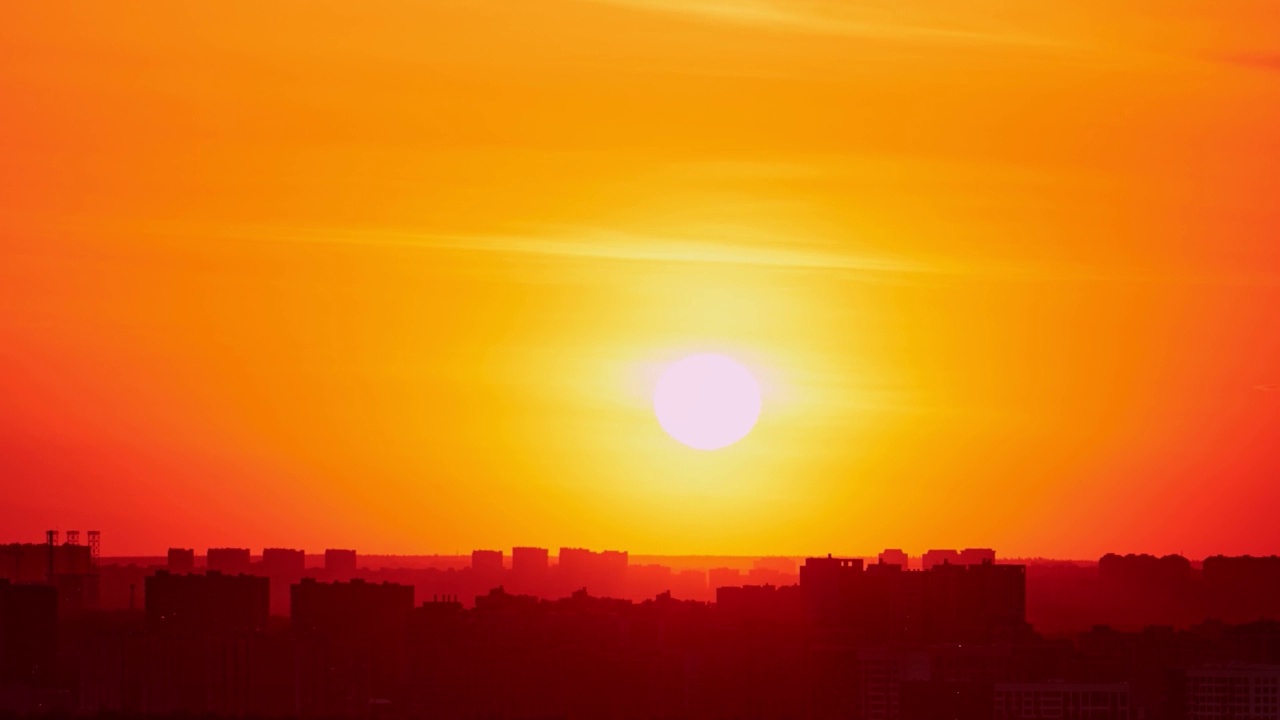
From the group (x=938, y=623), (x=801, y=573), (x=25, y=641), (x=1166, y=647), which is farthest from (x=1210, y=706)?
(x=25, y=641)

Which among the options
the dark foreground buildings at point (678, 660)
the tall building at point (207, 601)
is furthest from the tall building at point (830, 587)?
the tall building at point (207, 601)

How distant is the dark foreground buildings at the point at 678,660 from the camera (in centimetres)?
13175

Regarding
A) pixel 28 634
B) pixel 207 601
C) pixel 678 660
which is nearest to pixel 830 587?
pixel 678 660

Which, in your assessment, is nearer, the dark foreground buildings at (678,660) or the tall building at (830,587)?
the dark foreground buildings at (678,660)

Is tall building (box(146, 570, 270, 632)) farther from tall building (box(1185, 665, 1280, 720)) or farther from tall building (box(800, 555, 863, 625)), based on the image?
tall building (box(1185, 665, 1280, 720))

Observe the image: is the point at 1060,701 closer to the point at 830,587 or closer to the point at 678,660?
the point at 678,660

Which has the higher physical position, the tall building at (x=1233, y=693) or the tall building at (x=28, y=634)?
the tall building at (x=28, y=634)

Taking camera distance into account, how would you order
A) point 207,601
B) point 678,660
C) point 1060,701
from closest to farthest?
point 1060,701, point 678,660, point 207,601

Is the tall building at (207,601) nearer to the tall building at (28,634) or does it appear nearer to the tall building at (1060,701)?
the tall building at (28,634)

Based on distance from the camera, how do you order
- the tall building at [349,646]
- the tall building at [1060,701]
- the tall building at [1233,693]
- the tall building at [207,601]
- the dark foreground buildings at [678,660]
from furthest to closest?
the tall building at [207,601]
the tall building at [349,646]
the dark foreground buildings at [678,660]
the tall building at [1233,693]
the tall building at [1060,701]

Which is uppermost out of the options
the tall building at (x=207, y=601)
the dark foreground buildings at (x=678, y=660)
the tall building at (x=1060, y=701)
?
the tall building at (x=207, y=601)

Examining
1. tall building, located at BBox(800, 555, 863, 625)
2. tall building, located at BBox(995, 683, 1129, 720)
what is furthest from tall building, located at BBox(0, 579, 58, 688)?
tall building, located at BBox(995, 683, 1129, 720)

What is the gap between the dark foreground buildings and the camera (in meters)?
132

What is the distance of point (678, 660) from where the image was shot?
141 meters
